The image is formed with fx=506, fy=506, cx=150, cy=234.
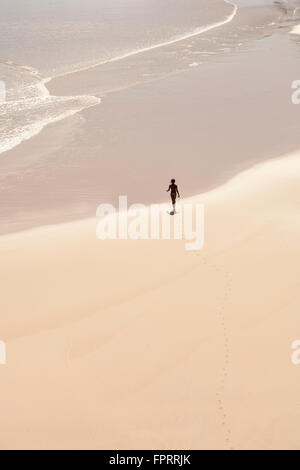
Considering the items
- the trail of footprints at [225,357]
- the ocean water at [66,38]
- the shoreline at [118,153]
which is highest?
the ocean water at [66,38]

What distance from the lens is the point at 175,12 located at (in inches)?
2190

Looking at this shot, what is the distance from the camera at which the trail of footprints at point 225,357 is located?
764cm

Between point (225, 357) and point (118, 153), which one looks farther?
point (118, 153)

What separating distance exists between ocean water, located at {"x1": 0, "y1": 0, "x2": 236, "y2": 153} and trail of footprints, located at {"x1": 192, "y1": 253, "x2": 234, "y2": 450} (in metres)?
12.6

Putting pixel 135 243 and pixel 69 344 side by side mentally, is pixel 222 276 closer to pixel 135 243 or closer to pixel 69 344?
pixel 135 243

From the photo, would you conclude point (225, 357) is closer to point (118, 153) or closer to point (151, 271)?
point (151, 271)

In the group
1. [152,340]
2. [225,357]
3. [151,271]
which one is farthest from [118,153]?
[225,357]

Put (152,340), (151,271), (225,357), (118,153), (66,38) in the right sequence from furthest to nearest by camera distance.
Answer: (66,38), (118,153), (151,271), (152,340), (225,357)

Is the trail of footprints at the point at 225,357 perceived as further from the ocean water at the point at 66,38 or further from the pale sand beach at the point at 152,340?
the ocean water at the point at 66,38

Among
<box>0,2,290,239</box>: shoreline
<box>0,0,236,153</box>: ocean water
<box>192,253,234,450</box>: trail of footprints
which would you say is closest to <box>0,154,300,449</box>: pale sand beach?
<box>192,253,234,450</box>: trail of footprints

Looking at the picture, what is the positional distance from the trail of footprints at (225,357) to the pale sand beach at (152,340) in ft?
0.06

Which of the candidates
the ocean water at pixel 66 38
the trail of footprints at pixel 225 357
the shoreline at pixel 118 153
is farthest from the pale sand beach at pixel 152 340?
the ocean water at pixel 66 38

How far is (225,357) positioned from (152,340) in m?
1.37

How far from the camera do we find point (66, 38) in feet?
140
